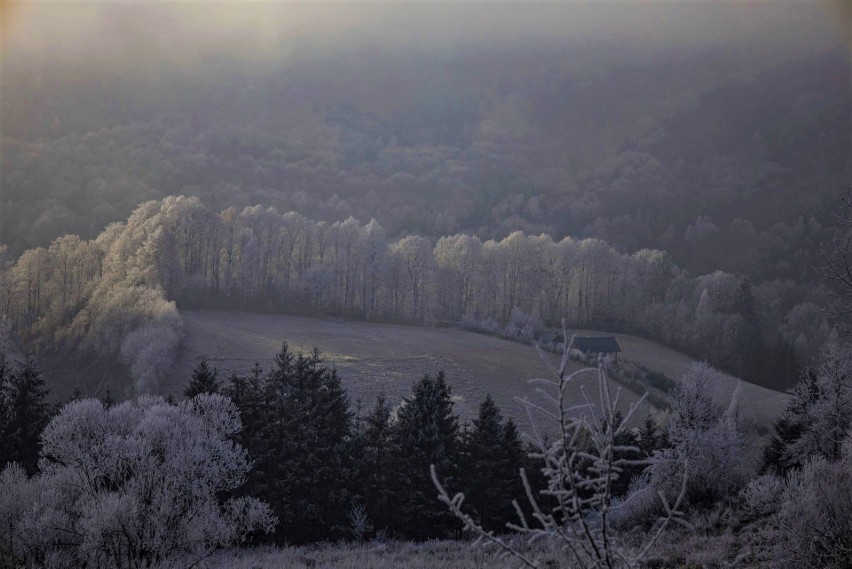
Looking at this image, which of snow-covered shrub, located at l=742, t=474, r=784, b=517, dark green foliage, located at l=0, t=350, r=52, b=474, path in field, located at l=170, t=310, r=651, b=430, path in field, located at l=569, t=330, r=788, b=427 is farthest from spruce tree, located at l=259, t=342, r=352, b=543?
path in field, located at l=569, t=330, r=788, b=427

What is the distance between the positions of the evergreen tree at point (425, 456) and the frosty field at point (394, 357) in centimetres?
1229

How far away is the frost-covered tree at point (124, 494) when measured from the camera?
21969 millimetres

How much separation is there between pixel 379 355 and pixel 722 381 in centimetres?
3520

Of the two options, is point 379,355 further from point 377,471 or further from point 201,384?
point 201,384

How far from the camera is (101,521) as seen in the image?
21500 mm

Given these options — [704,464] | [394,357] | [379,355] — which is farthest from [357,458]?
[379,355]

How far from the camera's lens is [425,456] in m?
33.8

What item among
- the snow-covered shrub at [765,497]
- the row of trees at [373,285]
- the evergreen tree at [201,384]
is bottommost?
the snow-covered shrub at [765,497]

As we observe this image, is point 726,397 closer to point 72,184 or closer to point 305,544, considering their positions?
point 305,544

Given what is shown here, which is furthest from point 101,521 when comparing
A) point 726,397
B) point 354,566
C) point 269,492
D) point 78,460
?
point 726,397

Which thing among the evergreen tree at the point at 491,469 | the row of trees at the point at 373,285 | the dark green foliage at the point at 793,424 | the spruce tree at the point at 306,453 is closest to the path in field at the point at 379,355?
the row of trees at the point at 373,285

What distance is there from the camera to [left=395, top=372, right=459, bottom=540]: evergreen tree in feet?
106

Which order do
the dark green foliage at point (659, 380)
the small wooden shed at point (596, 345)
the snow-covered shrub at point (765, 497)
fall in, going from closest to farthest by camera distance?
the snow-covered shrub at point (765, 497) < the dark green foliage at point (659, 380) < the small wooden shed at point (596, 345)

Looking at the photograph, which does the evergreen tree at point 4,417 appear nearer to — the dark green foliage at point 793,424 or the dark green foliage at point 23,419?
the dark green foliage at point 23,419
